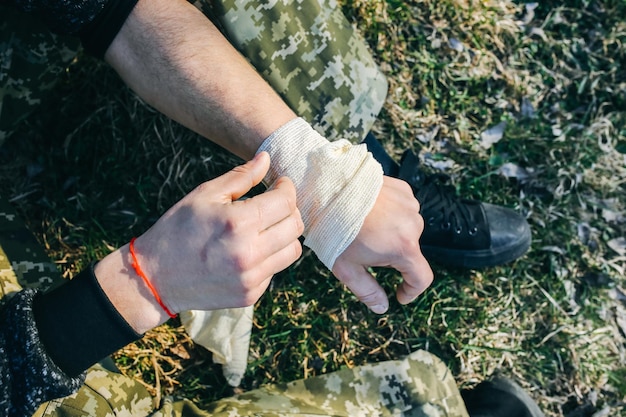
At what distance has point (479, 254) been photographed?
133 inches

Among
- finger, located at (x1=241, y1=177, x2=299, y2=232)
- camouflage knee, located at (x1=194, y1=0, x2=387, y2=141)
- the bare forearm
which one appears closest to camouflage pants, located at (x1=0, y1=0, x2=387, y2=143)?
camouflage knee, located at (x1=194, y1=0, x2=387, y2=141)

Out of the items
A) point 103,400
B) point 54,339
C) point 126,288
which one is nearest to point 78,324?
point 54,339

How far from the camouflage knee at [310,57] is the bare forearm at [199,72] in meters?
0.13

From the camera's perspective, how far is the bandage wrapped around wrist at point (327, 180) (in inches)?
90.7

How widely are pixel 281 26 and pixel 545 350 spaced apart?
8.30 feet

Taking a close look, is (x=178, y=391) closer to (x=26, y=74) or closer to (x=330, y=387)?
(x=330, y=387)

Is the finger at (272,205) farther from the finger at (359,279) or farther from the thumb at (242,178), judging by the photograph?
the finger at (359,279)

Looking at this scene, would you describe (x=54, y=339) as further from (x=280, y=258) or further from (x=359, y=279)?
(x=359, y=279)

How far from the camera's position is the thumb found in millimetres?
2088

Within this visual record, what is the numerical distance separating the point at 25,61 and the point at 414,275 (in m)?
1.99

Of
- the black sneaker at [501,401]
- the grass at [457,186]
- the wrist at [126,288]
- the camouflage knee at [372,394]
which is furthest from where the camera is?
the grass at [457,186]

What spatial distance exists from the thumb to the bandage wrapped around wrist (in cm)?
15

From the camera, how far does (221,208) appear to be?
2.02m

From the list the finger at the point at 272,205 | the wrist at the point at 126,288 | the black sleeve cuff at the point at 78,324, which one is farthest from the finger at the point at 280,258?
the black sleeve cuff at the point at 78,324
